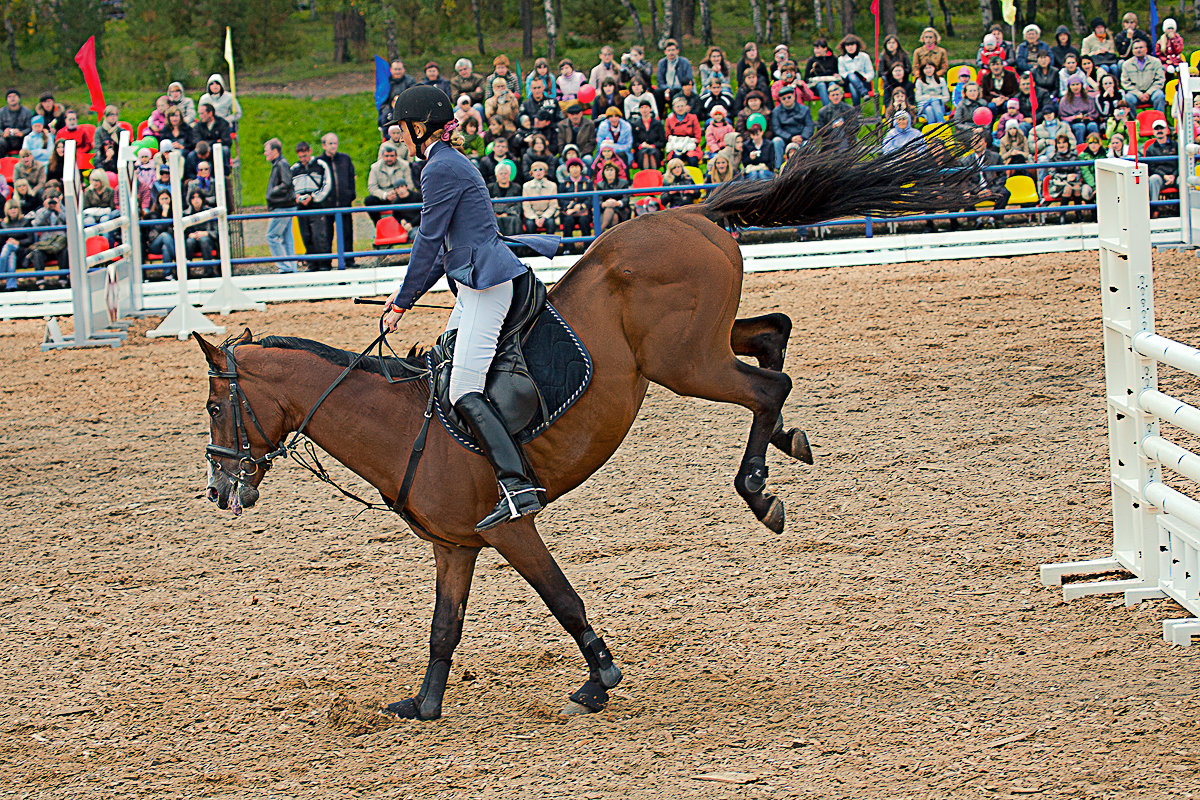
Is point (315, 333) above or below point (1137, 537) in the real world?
above

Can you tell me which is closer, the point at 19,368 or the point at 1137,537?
the point at 1137,537

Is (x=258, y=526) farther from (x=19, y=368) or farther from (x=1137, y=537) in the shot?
(x=19, y=368)

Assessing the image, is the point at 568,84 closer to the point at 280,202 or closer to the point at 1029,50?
the point at 280,202

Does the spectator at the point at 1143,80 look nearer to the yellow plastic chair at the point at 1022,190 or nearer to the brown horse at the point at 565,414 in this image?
the yellow plastic chair at the point at 1022,190

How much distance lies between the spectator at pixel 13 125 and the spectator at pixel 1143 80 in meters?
14.2

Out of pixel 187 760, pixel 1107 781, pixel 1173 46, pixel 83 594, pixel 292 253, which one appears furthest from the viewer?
pixel 1173 46

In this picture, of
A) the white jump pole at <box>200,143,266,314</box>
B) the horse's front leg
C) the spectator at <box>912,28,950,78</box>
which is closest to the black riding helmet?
the horse's front leg

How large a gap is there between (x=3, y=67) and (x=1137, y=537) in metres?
34.0

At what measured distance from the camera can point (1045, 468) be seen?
6988 mm

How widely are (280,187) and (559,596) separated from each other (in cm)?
1141

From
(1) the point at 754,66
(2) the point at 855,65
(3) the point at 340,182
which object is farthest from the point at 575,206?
(2) the point at 855,65

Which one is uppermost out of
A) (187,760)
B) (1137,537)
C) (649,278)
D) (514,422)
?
(649,278)

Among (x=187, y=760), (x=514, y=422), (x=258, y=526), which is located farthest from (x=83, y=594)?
(x=514, y=422)

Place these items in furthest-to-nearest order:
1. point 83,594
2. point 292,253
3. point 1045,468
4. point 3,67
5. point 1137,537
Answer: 1. point 3,67
2. point 292,253
3. point 1045,468
4. point 83,594
5. point 1137,537
